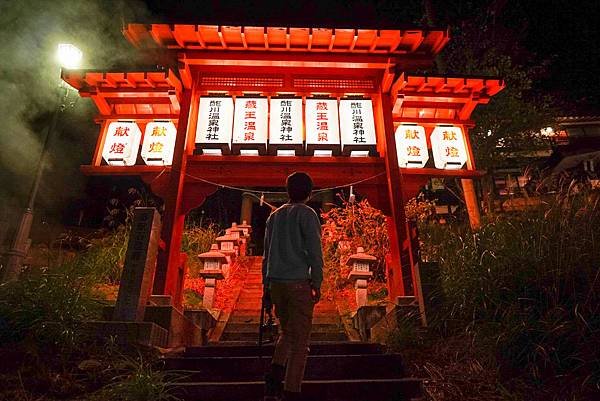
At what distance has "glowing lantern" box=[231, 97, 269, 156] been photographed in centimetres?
871

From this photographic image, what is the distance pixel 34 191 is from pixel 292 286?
9.03m

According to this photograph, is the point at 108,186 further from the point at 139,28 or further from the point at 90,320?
the point at 90,320

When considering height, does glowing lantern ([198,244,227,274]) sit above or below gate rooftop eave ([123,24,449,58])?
below

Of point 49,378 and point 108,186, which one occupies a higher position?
point 108,186

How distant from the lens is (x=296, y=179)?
4426mm

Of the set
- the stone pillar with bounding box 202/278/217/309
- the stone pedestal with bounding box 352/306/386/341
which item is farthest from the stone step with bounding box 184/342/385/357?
the stone pillar with bounding box 202/278/217/309

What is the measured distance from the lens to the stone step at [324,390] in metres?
4.66

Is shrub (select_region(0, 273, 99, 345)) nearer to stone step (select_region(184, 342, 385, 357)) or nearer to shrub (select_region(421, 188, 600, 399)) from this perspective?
stone step (select_region(184, 342, 385, 357))

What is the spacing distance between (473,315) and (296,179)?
10.4 ft

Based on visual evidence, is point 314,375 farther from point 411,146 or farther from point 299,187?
point 411,146

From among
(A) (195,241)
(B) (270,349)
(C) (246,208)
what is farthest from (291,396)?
(C) (246,208)

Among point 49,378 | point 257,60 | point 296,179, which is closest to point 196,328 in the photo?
point 49,378

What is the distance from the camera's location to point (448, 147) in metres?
9.71

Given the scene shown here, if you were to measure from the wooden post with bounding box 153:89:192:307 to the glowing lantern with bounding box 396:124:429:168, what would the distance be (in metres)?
5.22
